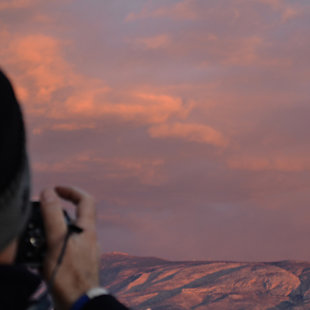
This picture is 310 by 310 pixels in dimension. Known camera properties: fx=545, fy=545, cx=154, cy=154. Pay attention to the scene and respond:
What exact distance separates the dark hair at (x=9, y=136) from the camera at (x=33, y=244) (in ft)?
2.67

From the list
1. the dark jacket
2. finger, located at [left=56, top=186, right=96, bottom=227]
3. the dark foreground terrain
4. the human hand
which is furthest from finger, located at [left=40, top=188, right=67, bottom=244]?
the dark foreground terrain

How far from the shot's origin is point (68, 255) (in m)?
3.14

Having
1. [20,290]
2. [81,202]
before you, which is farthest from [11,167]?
[81,202]

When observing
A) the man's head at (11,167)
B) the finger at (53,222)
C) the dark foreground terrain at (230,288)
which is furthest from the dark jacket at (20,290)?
the dark foreground terrain at (230,288)

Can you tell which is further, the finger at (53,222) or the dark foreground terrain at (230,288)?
the dark foreground terrain at (230,288)

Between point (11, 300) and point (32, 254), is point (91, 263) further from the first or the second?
point (11, 300)

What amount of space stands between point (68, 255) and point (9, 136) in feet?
3.35

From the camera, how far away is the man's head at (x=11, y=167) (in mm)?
2357

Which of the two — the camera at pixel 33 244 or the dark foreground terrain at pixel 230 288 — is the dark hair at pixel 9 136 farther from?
the dark foreground terrain at pixel 230 288

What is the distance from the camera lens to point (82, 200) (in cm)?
343

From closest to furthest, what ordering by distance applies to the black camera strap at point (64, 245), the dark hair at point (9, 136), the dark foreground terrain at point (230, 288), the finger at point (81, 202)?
the dark hair at point (9, 136) → the black camera strap at point (64, 245) → the finger at point (81, 202) → the dark foreground terrain at point (230, 288)

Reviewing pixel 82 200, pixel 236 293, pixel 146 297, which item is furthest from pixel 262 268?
pixel 82 200

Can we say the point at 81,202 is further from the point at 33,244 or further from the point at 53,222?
the point at 33,244

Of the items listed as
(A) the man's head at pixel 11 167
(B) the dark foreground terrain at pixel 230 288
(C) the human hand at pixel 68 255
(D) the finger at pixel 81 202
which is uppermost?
(A) the man's head at pixel 11 167
